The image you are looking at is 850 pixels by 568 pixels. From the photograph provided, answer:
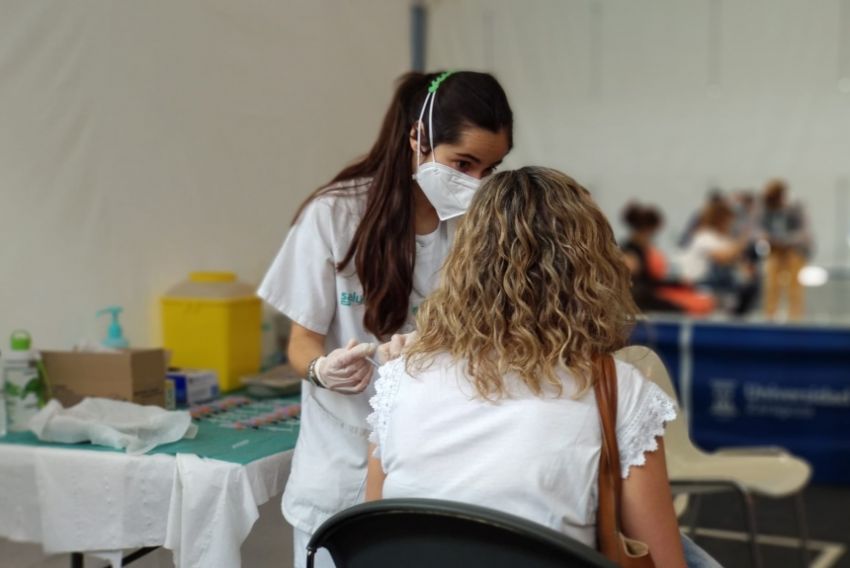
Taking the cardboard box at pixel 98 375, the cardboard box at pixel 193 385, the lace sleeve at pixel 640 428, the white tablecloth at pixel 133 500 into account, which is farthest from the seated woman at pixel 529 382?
the cardboard box at pixel 193 385

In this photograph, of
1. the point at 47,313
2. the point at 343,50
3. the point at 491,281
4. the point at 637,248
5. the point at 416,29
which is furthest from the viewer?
the point at 637,248

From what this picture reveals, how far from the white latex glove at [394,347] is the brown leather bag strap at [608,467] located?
0.91 feet

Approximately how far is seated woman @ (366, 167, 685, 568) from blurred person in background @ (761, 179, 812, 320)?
361 cm

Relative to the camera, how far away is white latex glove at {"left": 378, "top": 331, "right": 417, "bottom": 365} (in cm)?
127

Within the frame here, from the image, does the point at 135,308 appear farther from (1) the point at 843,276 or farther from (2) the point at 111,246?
(1) the point at 843,276

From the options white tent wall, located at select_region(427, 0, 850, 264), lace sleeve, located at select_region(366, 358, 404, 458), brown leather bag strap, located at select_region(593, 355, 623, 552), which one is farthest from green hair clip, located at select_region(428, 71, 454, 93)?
white tent wall, located at select_region(427, 0, 850, 264)

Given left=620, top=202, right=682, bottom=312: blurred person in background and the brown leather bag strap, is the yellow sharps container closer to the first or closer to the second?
the brown leather bag strap

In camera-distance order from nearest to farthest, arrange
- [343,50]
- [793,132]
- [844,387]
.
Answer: [343,50], [844,387], [793,132]

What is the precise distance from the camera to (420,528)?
1022mm

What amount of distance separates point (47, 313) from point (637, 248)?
340cm

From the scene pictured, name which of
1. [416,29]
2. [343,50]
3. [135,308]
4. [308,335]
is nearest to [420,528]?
[308,335]

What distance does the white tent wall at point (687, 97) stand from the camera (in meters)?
4.15

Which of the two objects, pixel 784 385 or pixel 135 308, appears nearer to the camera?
pixel 135 308

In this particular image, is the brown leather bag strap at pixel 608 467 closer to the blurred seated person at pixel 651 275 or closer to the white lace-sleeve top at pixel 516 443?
the white lace-sleeve top at pixel 516 443
